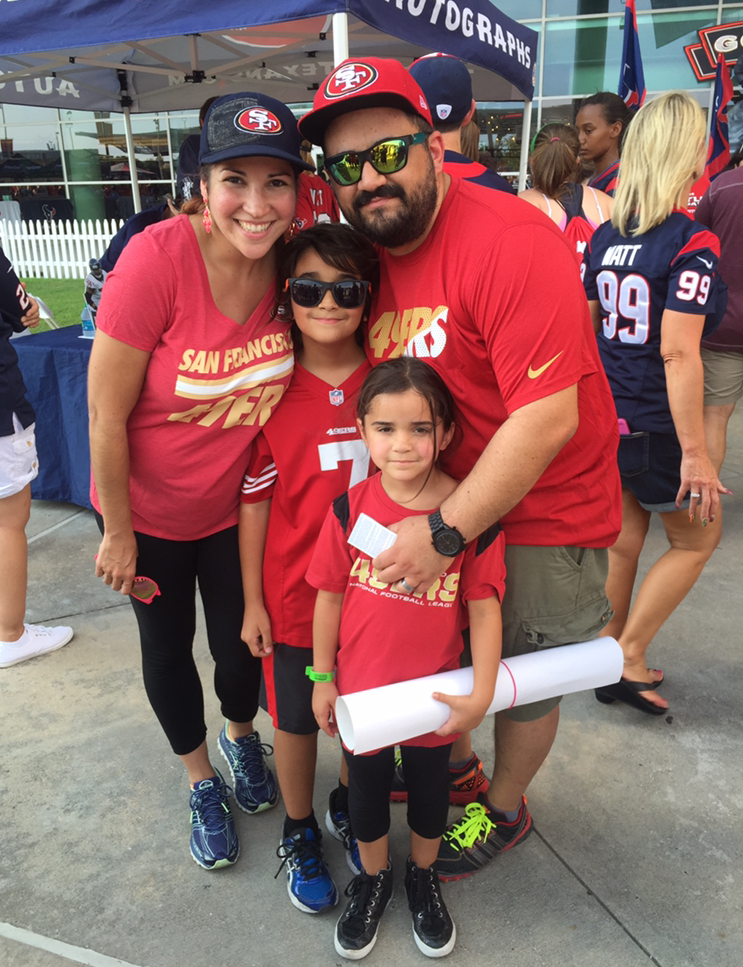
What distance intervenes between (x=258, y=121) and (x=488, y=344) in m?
0.72

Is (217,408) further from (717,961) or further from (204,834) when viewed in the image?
(717,961)

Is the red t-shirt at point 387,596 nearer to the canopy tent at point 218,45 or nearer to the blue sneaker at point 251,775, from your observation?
the blue sneaker at point 251,775

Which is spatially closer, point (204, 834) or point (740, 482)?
point (204, 834)

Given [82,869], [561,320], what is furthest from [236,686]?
[561,320]

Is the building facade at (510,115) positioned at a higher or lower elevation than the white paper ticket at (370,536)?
higher

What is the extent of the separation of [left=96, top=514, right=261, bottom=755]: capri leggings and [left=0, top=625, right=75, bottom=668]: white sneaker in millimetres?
1277

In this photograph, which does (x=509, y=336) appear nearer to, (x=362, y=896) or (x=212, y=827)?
(x=362, y=896)

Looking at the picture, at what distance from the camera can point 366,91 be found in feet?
5.00

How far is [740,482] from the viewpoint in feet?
16.0

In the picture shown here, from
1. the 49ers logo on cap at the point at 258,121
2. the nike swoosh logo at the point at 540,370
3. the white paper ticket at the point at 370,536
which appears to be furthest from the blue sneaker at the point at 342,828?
the 49ers logo on cap at the point at 258,121

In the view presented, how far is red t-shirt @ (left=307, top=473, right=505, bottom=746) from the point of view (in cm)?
164

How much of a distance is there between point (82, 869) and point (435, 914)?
1022 millimetres

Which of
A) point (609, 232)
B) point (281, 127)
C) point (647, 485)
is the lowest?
point (647, 485)

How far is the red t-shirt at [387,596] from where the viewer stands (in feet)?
5.38
